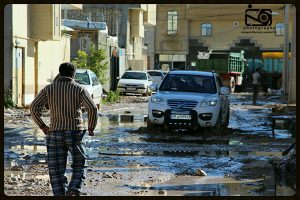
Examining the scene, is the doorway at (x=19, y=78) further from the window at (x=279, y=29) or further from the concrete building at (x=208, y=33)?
the window at (x=279, y=29)

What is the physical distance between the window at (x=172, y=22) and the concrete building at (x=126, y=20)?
78.8 inches

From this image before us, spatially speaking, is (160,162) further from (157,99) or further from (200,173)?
(157,99)

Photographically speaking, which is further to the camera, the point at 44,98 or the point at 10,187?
the point at 10,187

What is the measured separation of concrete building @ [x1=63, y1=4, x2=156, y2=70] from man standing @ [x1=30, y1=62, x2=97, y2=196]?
111ft

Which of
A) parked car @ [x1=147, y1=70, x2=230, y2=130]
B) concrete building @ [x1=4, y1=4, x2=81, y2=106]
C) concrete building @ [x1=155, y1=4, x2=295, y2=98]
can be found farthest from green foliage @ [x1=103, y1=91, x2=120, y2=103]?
concrete building @ [x1=155, y1=4, x2=295, y2=98]

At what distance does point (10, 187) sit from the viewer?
9.48m

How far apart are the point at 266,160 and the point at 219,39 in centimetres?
5160

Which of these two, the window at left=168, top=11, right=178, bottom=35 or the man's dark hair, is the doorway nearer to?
the man's dark hair

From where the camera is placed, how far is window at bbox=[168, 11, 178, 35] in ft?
210

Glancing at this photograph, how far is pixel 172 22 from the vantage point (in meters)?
64.2

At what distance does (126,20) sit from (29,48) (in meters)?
25.7

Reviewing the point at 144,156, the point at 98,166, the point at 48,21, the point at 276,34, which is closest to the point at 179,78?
the point at 144,156

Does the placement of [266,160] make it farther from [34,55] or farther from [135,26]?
[135,26]
